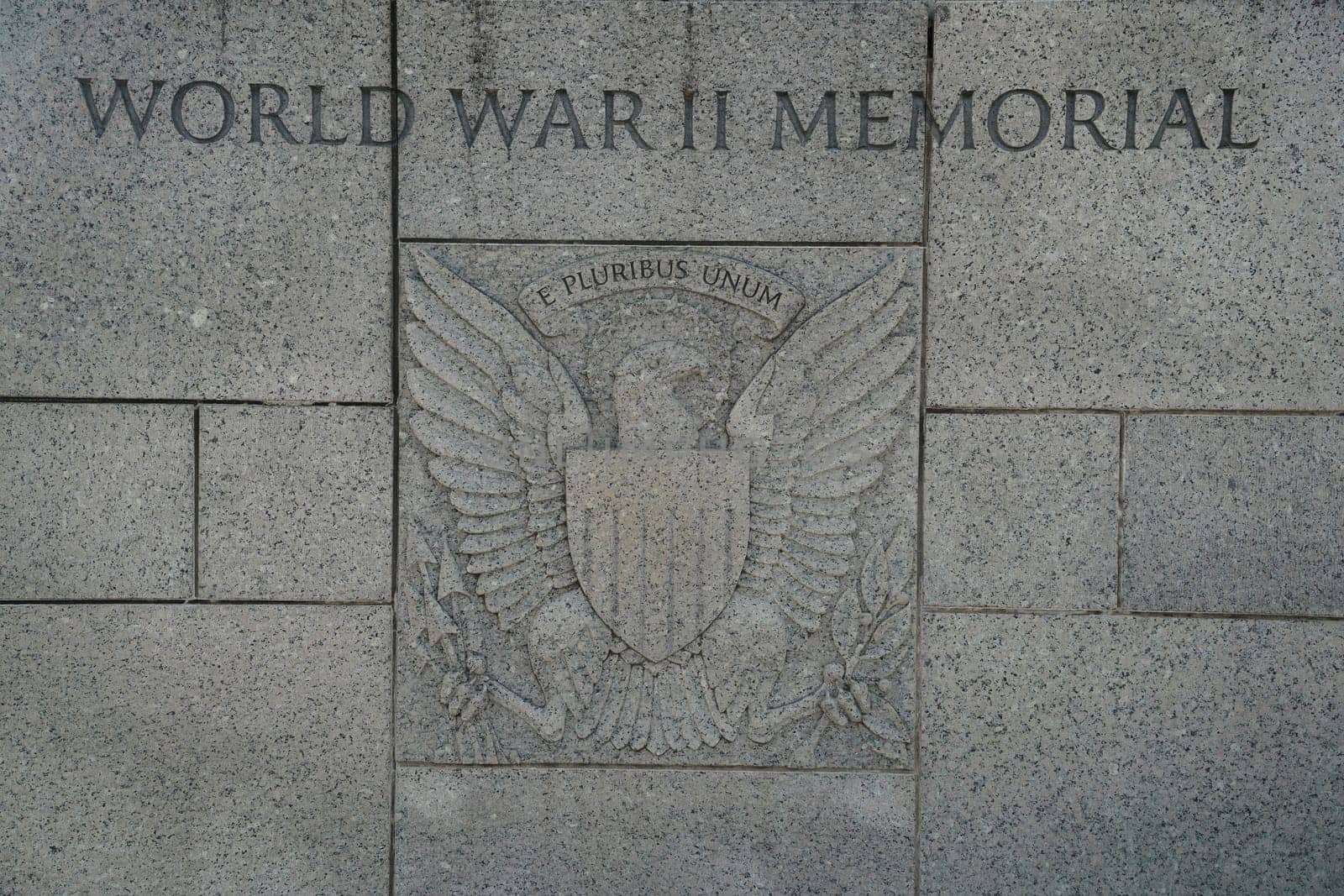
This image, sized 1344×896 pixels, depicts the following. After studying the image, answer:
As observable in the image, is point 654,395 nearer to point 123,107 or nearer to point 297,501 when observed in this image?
point 297,501

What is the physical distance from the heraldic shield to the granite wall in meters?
0.01

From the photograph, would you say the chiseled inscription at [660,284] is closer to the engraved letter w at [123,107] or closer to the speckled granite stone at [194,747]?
the speckled granite stone at [194,747]

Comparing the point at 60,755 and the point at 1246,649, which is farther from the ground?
the point at 1246,649

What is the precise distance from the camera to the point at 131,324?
3.53 metres

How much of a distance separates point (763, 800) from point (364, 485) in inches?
64.5

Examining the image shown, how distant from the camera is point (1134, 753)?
11.6ft

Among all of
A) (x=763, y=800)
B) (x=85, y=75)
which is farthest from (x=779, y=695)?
(x=85, y=75)

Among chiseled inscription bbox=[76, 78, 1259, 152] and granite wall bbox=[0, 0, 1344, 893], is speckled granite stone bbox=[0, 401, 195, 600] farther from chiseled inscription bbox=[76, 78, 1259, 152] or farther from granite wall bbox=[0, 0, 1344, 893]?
chiseled inscription bbox=[76, 78, 1259, 152]

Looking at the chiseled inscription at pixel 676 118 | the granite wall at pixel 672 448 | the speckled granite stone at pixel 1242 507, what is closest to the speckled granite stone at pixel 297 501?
the granite wall at pixel 672 448

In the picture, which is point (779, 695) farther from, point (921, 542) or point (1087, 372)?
point (1087, 372)

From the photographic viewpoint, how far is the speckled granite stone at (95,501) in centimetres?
354

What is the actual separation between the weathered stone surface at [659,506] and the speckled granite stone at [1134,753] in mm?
265

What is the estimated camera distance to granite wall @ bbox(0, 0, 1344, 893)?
348 centimetres

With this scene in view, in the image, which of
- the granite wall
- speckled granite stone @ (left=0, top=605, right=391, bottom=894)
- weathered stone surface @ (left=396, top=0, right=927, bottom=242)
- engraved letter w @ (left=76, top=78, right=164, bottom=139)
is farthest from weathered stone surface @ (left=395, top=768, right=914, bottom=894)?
engraved letter w @ (left=76, top=78, right=164, bottom=139)
